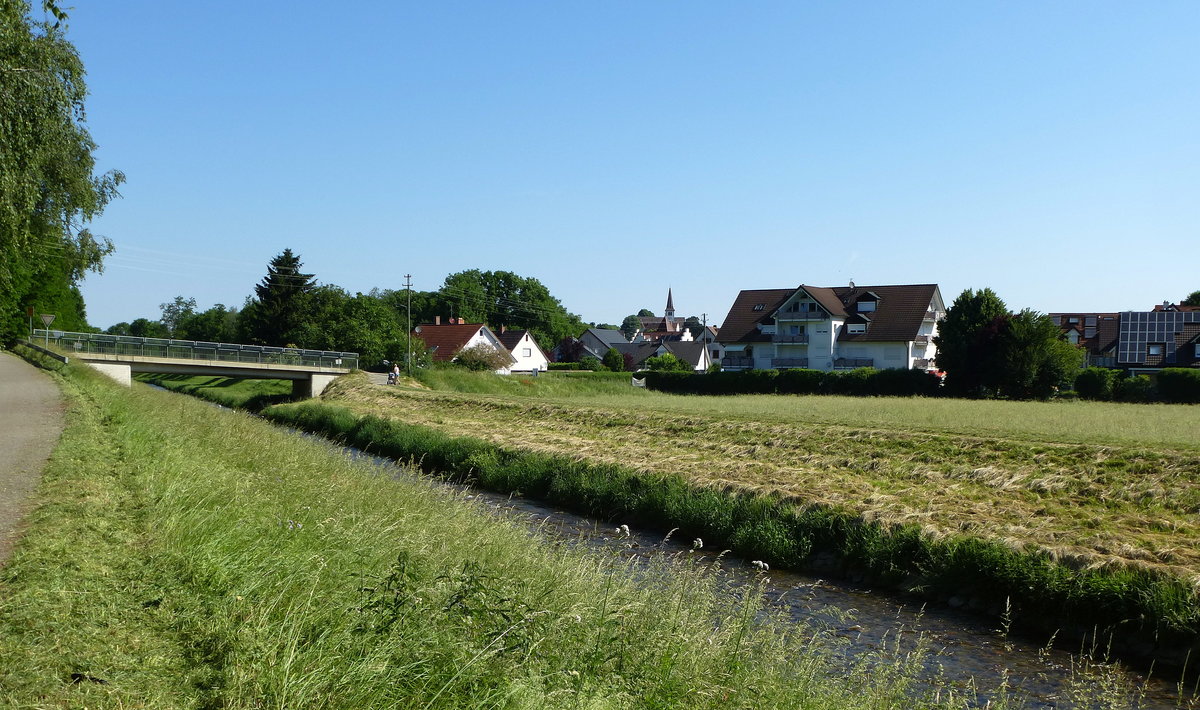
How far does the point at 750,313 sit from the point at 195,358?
46.8m

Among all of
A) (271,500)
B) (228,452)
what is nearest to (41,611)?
(271,500)

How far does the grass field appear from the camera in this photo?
11.8 meters

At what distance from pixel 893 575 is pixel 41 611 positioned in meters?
10.3

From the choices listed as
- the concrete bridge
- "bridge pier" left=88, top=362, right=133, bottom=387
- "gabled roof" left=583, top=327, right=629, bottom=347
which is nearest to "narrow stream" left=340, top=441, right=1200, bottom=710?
"bridge pier" left=88, top=362, right=133, bottom=387

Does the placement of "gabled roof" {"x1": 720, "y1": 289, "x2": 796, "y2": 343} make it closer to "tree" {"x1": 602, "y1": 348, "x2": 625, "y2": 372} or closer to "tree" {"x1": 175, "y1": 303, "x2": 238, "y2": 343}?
"tree" {"x1": 602, "y1": 348, "x2": 625, "y2": 372}

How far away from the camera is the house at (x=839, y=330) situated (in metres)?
66.9

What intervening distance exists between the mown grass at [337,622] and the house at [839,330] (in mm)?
62057

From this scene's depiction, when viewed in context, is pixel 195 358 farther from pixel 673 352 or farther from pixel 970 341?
pixel 673 352

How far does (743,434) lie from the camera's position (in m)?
22.5

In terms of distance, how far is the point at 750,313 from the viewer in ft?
246

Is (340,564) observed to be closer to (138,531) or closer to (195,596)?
(195,596)

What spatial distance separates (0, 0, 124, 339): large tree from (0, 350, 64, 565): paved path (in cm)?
297

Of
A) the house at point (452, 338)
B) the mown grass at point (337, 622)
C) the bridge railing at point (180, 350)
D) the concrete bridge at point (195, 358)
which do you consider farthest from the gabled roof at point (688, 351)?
the mown grass at point (337, 622)

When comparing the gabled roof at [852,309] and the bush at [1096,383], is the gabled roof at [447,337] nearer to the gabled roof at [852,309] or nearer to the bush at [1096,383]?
the gabled roof at [852,309]
